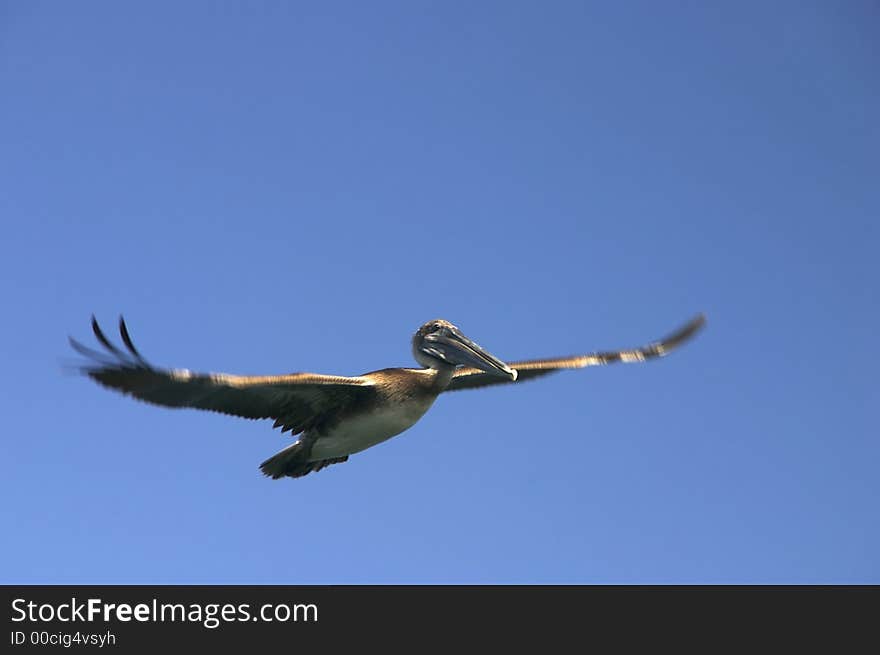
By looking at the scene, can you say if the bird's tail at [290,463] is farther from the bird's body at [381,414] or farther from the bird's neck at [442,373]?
the bird's neck at [442,373]

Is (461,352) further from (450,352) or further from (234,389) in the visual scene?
(234,389)

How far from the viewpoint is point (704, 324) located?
21.1 meters

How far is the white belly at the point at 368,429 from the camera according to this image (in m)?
17.3

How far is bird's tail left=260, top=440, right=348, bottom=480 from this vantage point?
17.8 meters

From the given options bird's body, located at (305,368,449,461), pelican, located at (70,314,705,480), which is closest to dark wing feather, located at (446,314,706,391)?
pelican, located at (70,314,705,480)

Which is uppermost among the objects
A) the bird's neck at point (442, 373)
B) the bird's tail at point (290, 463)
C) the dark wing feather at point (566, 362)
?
the dark wing feather at point (566, 362)

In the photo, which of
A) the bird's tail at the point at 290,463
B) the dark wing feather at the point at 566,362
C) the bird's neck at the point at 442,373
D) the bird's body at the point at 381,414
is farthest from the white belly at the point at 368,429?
the dark wing feather at the point at 566,362

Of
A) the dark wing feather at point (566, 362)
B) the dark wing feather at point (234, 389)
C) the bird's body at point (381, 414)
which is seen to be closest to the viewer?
the dark wing feather at point (234, 389)

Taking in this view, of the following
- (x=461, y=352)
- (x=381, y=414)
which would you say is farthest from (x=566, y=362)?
(x=381, y=414)

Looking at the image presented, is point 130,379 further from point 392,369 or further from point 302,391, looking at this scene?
point 392,369

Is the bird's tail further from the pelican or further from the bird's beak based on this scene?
the bird's beak

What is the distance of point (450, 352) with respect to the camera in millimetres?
18188

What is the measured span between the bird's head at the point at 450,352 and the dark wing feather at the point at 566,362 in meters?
1.43
